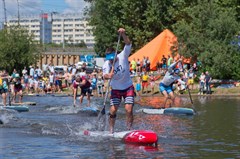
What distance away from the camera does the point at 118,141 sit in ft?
46.6

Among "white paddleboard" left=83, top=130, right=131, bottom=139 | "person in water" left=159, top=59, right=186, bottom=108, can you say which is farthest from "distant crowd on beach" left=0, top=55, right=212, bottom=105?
"white paddleboard" left=83, top=130, right=131, bottom=139

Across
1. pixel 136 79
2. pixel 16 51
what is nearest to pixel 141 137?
pixel 136 79

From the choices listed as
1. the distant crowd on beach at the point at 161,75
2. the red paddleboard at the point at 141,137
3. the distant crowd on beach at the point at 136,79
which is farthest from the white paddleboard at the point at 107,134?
the distant crowd on beach at the point at 136,79

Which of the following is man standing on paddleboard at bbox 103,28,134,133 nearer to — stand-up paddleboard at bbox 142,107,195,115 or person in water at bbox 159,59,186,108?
stand-up paddleboard at bbox 142,107,195,115

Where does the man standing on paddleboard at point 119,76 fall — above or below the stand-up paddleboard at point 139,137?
above

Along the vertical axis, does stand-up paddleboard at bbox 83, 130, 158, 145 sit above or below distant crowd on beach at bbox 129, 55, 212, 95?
below

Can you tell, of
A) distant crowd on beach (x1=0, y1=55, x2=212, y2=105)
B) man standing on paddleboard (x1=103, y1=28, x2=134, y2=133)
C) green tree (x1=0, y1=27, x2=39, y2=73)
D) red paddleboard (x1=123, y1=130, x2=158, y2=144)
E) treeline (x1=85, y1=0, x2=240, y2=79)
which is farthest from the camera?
green tree (x1=0, y1=27, x2=39, y2=73)

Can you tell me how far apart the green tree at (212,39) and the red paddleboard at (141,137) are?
28179 millimetres

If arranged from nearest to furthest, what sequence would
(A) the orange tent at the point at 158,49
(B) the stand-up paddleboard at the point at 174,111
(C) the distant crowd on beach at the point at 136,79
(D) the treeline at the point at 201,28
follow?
(B) the stand-up paddleboard at the point at 174,111 < (C) the distant crowd on beach at the point at 136,79 < (D) the treeline at the point at 201,28 < (A) the orange tent at the point at 158,49

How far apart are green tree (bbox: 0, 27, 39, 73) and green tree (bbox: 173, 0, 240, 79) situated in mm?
22941

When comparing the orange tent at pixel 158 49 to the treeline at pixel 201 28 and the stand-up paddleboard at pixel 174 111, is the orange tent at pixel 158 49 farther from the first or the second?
the stand-up paddleboard at pixel 174 111

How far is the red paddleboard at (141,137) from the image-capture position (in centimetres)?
1357

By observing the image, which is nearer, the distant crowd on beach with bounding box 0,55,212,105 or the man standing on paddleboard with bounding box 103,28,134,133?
the man standing on paddleboard with bounding box 103,28,134,133

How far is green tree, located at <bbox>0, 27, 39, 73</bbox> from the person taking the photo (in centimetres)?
6469
